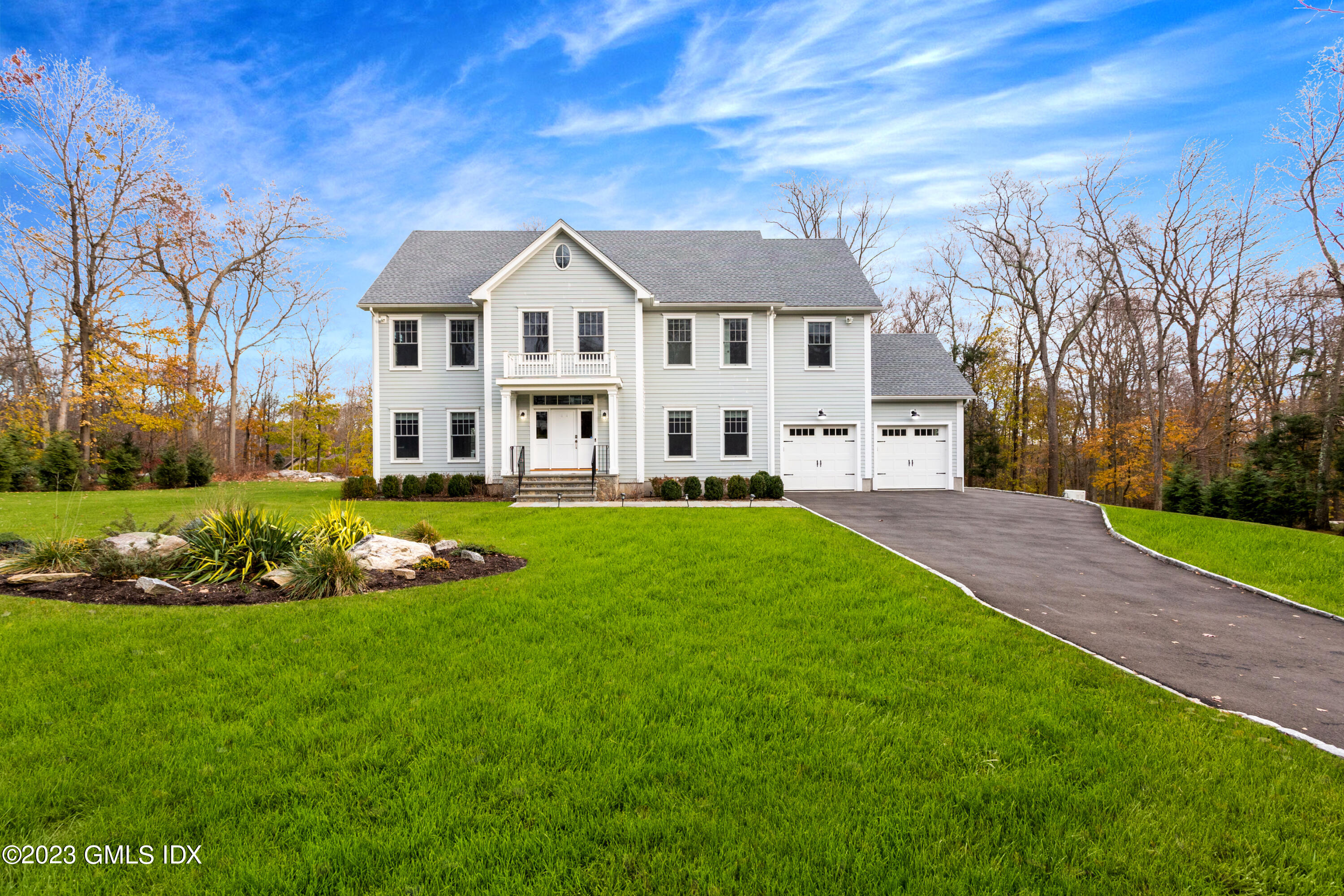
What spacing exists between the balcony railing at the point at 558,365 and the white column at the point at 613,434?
688mm

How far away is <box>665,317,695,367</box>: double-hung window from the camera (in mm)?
19031

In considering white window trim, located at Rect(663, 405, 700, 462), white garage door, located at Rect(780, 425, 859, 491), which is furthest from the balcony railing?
white garage door, located at Rect(780, 425, 859, 491)

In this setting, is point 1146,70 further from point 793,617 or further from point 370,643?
point 370,643

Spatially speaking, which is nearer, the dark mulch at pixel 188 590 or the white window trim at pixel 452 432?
the dark mulch at pixel 188 590

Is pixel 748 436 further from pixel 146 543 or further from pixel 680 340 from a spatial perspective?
pixel 146 543

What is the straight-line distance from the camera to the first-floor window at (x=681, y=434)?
19.0 metres

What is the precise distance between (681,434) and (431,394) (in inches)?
328

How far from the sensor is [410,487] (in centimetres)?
1750

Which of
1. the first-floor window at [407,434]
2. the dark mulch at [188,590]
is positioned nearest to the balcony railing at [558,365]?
the first-floor window at [407,434]

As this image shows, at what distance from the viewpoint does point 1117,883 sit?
248cm

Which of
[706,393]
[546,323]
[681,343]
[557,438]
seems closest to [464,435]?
[557,438]

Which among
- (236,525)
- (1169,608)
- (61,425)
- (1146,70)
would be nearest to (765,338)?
(1146,70)

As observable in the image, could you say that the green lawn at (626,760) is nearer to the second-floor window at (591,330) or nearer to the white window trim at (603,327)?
the white window trim at (603,327)

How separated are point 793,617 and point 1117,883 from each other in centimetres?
352
